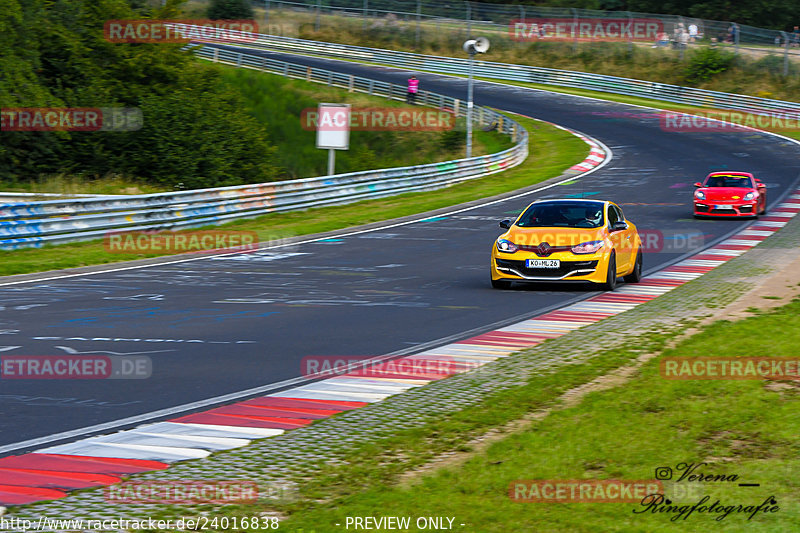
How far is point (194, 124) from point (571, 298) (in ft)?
84.5

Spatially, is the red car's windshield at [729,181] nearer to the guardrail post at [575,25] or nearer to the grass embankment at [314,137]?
the grass embankment at [314,137]

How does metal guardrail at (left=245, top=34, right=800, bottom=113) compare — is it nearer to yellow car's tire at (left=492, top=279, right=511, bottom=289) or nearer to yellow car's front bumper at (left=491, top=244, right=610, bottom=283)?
yellow car's front bumper at (left=491, top=244, right=610, bottom=283)

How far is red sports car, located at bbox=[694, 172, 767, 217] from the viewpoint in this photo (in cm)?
2812

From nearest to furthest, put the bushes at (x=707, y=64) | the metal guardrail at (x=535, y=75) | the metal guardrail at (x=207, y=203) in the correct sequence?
the metal guardrail at (x=207, y=203) < the metal guardrail at (x=535, y=75) < the bushes at (x=707, y=64)

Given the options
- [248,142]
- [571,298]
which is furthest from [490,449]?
[248,142]

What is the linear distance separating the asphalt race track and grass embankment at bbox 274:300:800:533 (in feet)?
7.92

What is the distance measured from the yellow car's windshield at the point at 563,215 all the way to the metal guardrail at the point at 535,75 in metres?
45.7

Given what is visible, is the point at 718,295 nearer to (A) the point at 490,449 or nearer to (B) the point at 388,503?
(A) the point at 490,449

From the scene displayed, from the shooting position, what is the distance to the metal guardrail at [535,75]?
199 ft

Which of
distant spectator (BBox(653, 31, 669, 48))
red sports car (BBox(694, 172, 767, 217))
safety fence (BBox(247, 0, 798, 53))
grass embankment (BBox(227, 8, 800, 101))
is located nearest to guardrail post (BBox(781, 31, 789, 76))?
safety fence (BBox(247, 0, 798, 53))

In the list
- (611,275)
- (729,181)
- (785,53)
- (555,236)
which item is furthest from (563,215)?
(785,53)

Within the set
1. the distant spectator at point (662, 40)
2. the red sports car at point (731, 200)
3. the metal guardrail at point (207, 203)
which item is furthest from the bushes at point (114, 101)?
the distant spectator at point (662, 40)

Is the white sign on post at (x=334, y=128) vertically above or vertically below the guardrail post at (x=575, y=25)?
below

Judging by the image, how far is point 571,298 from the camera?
15.2 metres
